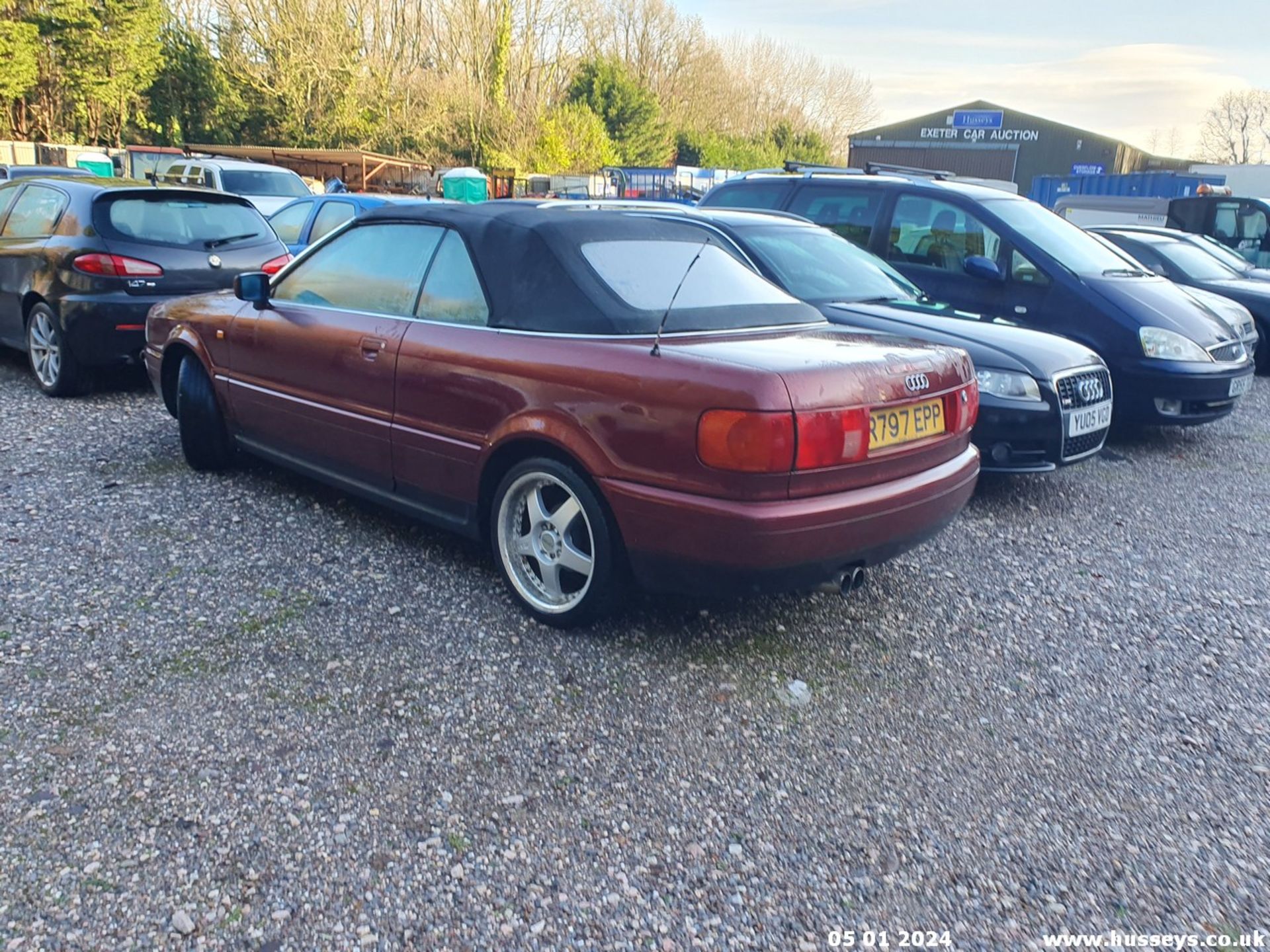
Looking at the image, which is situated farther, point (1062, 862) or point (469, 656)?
point (469, 656)

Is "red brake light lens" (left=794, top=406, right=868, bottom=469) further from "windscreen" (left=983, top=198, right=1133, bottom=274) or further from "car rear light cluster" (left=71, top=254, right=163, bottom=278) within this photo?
"car rear light cluster" (left=71, top=254, right=163, bottom=278)

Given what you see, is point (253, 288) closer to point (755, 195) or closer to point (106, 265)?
point (106, 265)

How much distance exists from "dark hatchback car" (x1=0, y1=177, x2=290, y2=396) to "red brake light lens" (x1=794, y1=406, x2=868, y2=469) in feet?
18.2

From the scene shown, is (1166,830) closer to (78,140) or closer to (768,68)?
(78,140)

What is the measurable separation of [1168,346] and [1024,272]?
1062 millimetres

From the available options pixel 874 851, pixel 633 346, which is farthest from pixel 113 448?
pixel 874 851

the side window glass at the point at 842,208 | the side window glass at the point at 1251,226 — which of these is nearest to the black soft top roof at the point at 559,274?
the side window glass at the point at 842,208

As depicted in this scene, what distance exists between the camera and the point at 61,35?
33.3 m

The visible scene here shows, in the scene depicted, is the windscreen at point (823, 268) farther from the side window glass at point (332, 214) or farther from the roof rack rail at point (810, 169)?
the side window glass at point (332, 214)

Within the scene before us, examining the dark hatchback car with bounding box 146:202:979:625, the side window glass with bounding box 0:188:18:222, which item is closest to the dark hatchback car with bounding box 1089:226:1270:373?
the dark hatchback car with bounding box 146:202:979:625

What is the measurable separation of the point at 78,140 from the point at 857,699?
41566 mm

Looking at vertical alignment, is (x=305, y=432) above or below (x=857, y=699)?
above

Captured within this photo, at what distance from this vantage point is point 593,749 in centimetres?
294

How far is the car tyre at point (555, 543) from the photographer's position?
342cm
